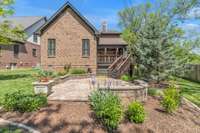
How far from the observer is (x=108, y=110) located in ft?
21.9

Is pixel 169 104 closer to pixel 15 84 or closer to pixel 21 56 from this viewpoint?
pixel 15 84

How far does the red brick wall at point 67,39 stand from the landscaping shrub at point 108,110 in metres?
16.4

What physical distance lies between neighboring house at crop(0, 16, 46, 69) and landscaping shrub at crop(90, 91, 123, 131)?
22396 millimetres

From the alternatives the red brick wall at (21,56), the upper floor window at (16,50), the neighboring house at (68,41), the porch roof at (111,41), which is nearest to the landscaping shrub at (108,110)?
the neighboring house at (68,41)

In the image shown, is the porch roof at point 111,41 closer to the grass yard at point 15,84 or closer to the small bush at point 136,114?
the grass yard at point 15,84

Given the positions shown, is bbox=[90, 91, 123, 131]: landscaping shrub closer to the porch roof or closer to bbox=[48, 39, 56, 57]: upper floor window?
bbox=[48, 39, 56, 57]: upper floor window

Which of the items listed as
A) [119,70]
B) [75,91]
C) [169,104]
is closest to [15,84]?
[75,91]

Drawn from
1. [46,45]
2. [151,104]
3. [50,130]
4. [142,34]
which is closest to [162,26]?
[142,34]

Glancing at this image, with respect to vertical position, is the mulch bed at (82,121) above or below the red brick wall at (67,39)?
below

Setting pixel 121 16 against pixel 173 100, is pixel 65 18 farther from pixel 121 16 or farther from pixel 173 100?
pixel 121 16

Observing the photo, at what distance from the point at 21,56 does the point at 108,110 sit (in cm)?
2951

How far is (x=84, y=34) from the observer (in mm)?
23359

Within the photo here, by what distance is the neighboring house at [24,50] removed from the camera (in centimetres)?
2964

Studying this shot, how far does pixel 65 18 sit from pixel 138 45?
11261 mm
